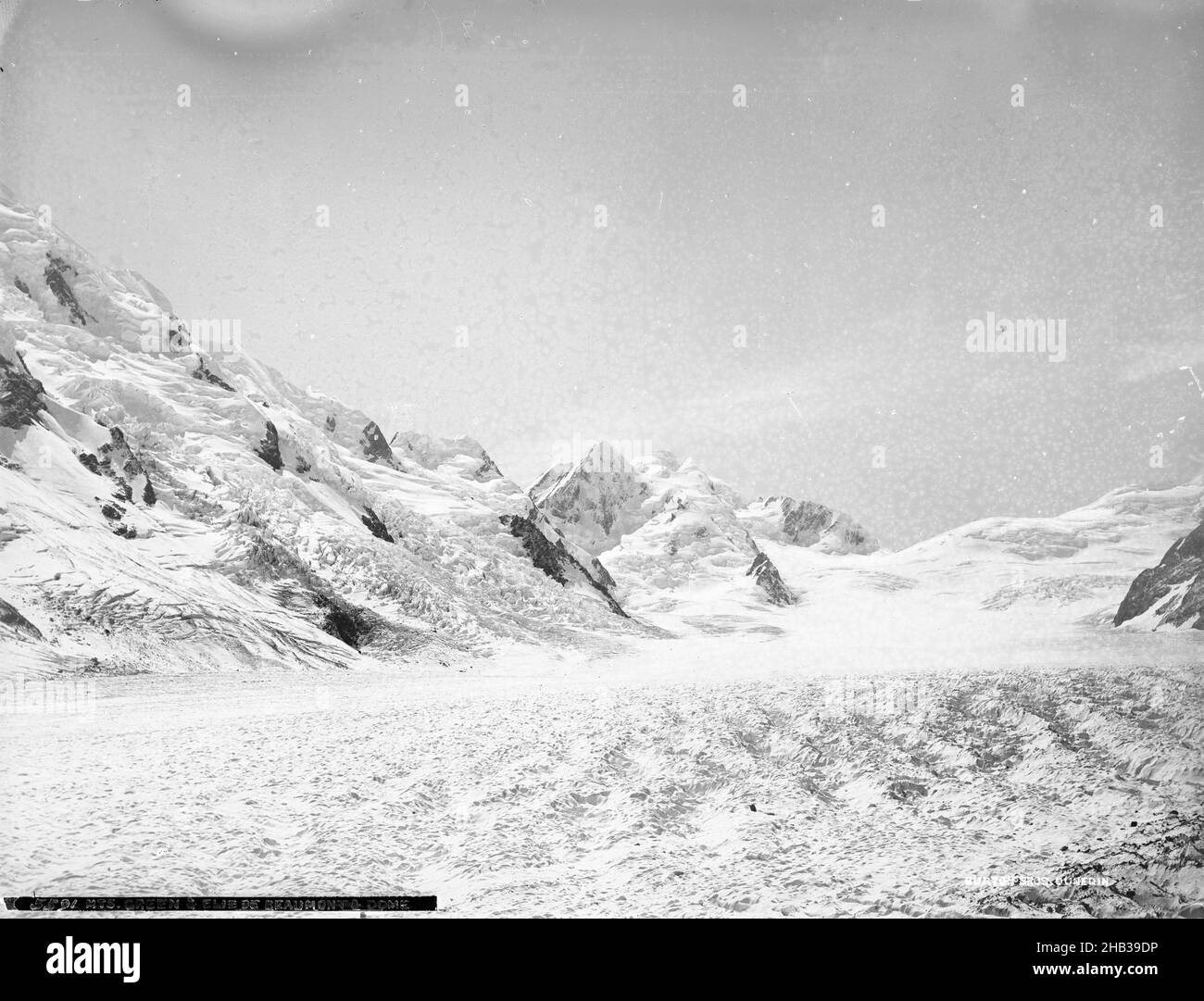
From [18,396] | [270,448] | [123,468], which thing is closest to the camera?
[18,396]

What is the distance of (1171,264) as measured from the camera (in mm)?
8164

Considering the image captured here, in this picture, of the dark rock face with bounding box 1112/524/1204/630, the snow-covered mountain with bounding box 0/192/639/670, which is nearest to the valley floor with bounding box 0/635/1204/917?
the dark rock face with bounding box 1112/524/1204/630

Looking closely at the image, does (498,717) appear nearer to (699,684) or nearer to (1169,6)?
(699,684)

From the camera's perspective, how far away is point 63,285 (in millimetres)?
23312

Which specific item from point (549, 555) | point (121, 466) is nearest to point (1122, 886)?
point (121, 466)

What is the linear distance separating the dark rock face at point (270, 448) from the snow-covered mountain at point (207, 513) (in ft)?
0.23

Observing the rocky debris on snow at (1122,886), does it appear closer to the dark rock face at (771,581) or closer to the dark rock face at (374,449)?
the dark rock face at (374,449)

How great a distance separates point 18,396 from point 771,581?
2849cm

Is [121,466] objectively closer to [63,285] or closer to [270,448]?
[270,448]

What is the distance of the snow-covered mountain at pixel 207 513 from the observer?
13.3 meters

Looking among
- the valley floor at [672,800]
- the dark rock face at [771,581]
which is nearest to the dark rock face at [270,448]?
the dark rock face at [771,581]

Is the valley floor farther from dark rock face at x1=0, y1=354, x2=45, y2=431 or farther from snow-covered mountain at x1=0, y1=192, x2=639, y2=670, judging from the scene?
dark rock face at x1=0, y1=354, x2=45, y2=431

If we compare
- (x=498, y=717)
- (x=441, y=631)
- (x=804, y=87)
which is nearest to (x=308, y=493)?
(x=441, y=631)

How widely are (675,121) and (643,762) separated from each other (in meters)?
7.32
